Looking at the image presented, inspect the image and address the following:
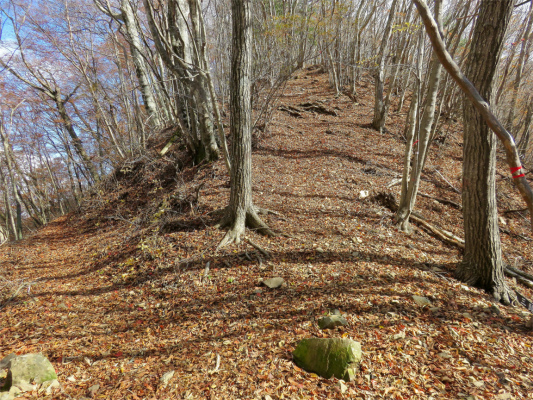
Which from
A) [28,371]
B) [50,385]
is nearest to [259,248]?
[50,385]

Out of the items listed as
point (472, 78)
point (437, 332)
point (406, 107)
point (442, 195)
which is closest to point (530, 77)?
point (406, 107)

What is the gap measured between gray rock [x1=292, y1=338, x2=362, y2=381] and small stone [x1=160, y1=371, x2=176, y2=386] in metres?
A: 1.26

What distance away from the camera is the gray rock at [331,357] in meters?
2.40

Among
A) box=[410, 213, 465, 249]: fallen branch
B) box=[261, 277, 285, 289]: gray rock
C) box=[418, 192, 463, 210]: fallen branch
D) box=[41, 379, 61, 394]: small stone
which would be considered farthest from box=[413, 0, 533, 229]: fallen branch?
box=[418, 192, 463, 210]: fallen branch

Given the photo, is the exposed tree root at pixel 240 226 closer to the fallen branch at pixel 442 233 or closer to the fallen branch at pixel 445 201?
the fallen branch at pixel 442 233

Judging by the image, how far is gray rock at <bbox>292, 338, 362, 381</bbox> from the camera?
2396 mm

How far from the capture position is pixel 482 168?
3.53 meters

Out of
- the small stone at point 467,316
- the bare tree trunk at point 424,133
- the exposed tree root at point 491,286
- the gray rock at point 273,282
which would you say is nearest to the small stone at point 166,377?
the gray rock at point 273,282

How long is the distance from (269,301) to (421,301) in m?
1.98

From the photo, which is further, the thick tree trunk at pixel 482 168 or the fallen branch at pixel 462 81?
the thick tree trunk at pixel 482 168

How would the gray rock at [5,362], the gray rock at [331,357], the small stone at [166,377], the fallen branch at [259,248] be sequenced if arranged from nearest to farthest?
the gray rock at [331,357]
the small stone at [166,377]
the gray rock at [5,362]
the fallen branch at [259,248]

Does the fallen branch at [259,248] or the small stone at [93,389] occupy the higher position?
the fallen branch at [259,248]

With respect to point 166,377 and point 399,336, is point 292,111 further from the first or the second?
point 166,377

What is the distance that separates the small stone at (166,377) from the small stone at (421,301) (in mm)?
3030
